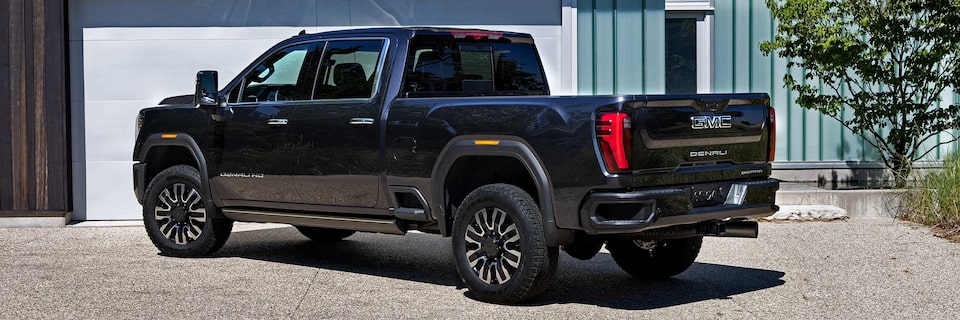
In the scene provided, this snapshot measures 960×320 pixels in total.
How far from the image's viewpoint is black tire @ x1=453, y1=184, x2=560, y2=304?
7.89 meters

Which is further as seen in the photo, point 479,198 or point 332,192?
point 332,192

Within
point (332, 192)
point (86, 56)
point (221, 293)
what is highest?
point (86, 56)

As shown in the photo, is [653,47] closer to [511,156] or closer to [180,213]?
[180,213]

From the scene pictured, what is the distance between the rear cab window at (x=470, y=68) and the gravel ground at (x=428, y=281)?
135 centimetres

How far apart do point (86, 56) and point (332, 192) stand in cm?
568

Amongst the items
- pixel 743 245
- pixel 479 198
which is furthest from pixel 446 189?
pixel 743 245

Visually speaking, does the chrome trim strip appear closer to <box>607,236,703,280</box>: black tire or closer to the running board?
<box>607,236,703,280</box>: black tire

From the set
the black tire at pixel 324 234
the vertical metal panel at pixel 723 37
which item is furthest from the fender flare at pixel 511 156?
the vertical metal panel at pixel 723 37

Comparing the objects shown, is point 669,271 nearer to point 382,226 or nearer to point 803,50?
point 382,226

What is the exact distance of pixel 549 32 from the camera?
1413 centimetres

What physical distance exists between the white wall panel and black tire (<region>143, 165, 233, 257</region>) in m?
3.49

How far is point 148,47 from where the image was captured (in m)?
14.0

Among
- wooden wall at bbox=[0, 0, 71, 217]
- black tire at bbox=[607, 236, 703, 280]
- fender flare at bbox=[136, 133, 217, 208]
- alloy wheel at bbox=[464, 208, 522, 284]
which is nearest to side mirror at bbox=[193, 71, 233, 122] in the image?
fender flare at bbox=[136, 133, 217, 208]

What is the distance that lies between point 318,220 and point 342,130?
0.75 metres
